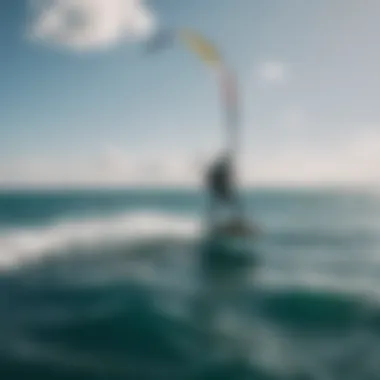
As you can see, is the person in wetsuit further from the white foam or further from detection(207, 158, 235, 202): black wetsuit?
the white foam

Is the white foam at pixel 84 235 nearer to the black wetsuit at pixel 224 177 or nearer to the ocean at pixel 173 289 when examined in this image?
the ocean at pixel 173 289

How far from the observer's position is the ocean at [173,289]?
198 centimetres

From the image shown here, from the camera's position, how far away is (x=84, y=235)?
2.20m

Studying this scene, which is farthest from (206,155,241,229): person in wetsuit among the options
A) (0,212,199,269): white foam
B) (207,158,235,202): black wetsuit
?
(0,212,199,269): white foam

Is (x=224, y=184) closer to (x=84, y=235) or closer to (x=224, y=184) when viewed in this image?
(x=224, y=184)

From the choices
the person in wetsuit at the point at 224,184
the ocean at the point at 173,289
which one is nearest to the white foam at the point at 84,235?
the ocean at the point at 173,289

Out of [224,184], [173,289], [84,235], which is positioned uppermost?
[224,184]

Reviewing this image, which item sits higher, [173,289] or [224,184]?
[224,184]

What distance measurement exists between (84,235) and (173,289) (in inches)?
16.4

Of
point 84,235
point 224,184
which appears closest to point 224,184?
point 224,184

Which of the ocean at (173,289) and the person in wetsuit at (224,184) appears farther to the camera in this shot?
the person in wetsuit at (224,184)

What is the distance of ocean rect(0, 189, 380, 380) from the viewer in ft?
Answer: 6.50

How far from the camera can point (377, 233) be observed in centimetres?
212

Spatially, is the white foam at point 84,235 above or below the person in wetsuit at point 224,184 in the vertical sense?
below
